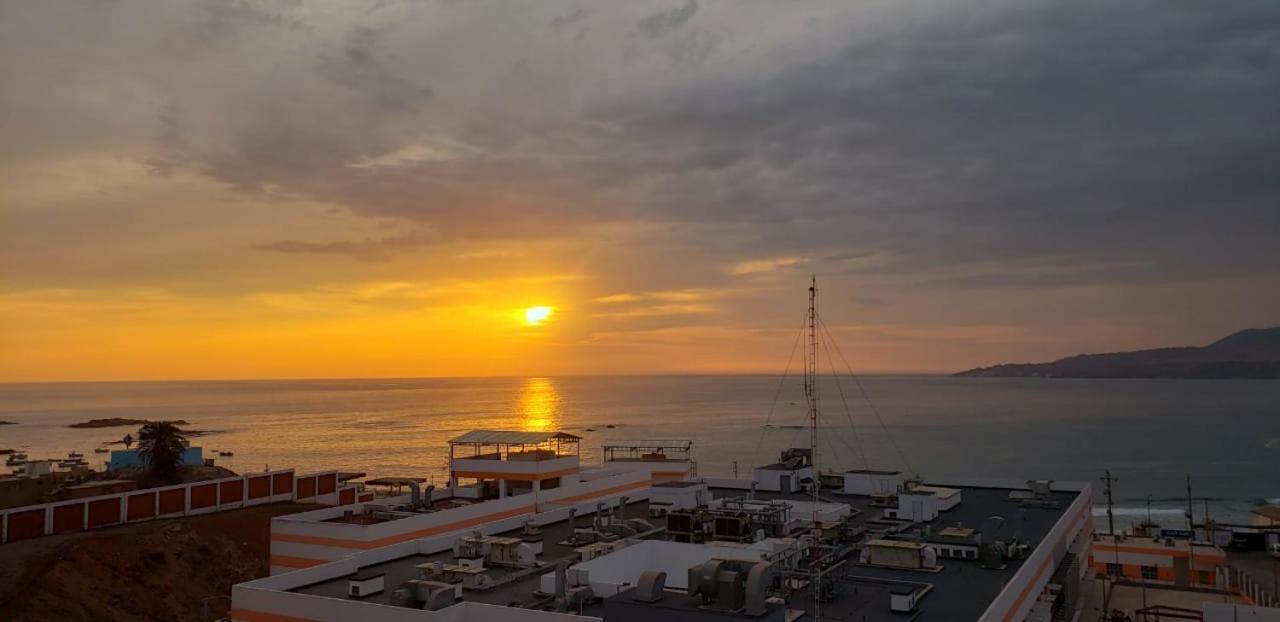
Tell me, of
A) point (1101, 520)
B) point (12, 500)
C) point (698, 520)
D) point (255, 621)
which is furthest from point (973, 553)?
point (1101, 520)

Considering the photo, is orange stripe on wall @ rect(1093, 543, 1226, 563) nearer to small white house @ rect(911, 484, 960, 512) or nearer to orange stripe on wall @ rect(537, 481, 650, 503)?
small white house @ rect(911, 484, 960, 512)

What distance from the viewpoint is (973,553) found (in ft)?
93.5

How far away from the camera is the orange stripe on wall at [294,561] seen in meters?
35.7

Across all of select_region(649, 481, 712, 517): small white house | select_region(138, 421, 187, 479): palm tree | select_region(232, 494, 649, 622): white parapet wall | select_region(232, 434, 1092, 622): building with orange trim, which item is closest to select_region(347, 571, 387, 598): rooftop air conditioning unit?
select_region(232, 434, 1092, 622): building with orange trim

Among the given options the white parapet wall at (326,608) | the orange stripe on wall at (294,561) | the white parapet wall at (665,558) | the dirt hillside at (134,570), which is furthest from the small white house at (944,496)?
the dirt hillside at (134,570)

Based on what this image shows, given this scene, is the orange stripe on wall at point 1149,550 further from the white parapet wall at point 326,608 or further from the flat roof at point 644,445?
the white parapet wall at point 326,608

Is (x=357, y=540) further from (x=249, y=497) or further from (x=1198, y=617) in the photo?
(x=1198, y=617)

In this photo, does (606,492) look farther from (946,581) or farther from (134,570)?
(946,581)

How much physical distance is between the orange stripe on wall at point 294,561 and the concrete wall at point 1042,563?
2575cm

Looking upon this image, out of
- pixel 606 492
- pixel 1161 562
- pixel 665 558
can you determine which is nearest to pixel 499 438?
pixel 606 492

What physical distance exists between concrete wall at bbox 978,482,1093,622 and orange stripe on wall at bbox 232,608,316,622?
55.6ft

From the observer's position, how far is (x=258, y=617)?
22656 millimetres

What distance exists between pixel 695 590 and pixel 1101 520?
265 ft

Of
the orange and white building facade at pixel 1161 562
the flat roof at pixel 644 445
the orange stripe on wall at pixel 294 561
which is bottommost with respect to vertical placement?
the orange and white building facade at pixel 1161 562
